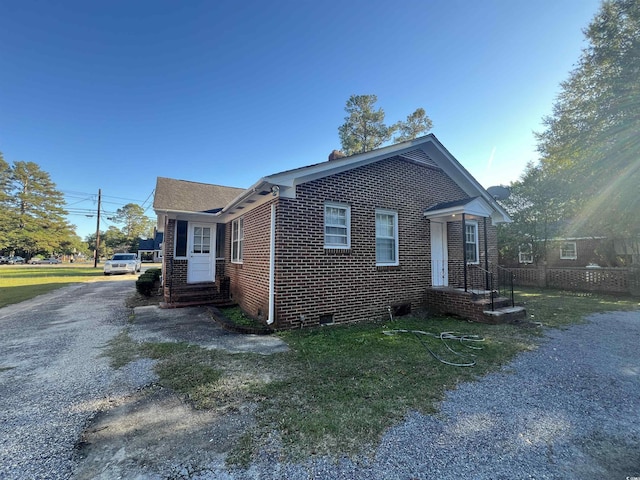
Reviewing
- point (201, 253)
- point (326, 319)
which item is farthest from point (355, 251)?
point (201, 253)

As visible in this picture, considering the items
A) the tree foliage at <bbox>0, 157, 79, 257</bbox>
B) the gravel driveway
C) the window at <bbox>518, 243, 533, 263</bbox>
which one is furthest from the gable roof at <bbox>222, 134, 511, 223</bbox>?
the tree foliage at <bbox>0, 157, 79, 257</bbox>

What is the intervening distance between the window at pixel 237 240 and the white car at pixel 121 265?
20.8 meters

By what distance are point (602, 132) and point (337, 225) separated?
48.4ft

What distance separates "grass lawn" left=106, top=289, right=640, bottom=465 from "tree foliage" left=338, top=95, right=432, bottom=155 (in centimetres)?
2007

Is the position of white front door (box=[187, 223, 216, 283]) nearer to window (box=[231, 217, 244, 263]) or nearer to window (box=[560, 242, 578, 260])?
window (box=[231, 217, 244, 263])

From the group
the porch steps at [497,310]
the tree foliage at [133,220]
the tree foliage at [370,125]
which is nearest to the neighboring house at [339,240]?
the porch steps at [497,310]

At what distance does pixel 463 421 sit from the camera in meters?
2.87

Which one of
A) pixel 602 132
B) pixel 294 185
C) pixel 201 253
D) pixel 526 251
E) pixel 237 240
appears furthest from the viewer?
pixel 526 251

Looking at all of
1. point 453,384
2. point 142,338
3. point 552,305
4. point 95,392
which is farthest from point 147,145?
point 552,305

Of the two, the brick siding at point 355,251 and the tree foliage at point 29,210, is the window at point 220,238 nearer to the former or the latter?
the brick siding at point 355,251

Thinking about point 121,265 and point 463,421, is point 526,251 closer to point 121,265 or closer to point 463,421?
point 463,421

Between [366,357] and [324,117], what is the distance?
12.7 metres

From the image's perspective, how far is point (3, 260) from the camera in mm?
47281

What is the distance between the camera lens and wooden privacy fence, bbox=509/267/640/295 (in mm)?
12002
